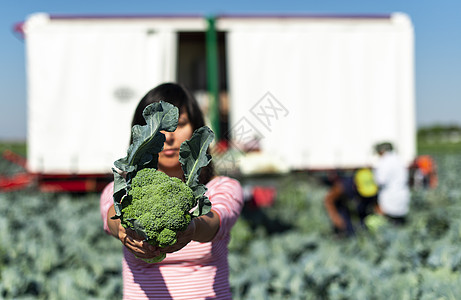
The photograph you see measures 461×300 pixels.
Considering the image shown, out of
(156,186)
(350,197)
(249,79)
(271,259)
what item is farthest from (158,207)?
(249,79)

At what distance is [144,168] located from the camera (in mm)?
1372

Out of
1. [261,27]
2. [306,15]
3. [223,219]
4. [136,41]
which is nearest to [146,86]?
[136,41]

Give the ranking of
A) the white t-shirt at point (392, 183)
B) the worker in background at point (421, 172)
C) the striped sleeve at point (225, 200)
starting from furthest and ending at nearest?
the worker in background at point (421, 172)
the white t-shirt at point (392, 183)
the striped sleeve at point (225, 200)

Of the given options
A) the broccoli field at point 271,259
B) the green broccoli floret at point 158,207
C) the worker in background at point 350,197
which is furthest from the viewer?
the worker in background at point 350,197

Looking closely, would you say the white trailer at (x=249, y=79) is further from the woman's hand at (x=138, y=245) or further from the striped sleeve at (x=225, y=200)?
the woman's hand at (x=138, y=245)

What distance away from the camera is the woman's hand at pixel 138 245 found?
4.24 ft

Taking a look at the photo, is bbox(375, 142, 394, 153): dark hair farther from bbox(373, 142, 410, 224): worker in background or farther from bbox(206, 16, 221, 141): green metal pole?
bbox(206, 16, 221, 141): green metal pole

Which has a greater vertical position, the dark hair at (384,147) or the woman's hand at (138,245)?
the woman's hand at (138,245)

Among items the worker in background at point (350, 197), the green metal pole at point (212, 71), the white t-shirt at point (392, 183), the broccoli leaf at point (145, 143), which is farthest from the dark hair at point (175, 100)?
the green metal pole at point (212, 71)

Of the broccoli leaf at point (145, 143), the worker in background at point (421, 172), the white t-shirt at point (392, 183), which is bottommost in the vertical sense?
the worker in background at point (421, 172)

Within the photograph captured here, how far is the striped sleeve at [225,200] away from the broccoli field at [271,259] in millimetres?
2001

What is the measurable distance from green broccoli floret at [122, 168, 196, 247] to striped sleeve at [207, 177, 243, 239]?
26 cm

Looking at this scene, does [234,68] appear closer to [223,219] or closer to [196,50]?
[196,50]

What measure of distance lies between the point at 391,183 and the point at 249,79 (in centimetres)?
262
